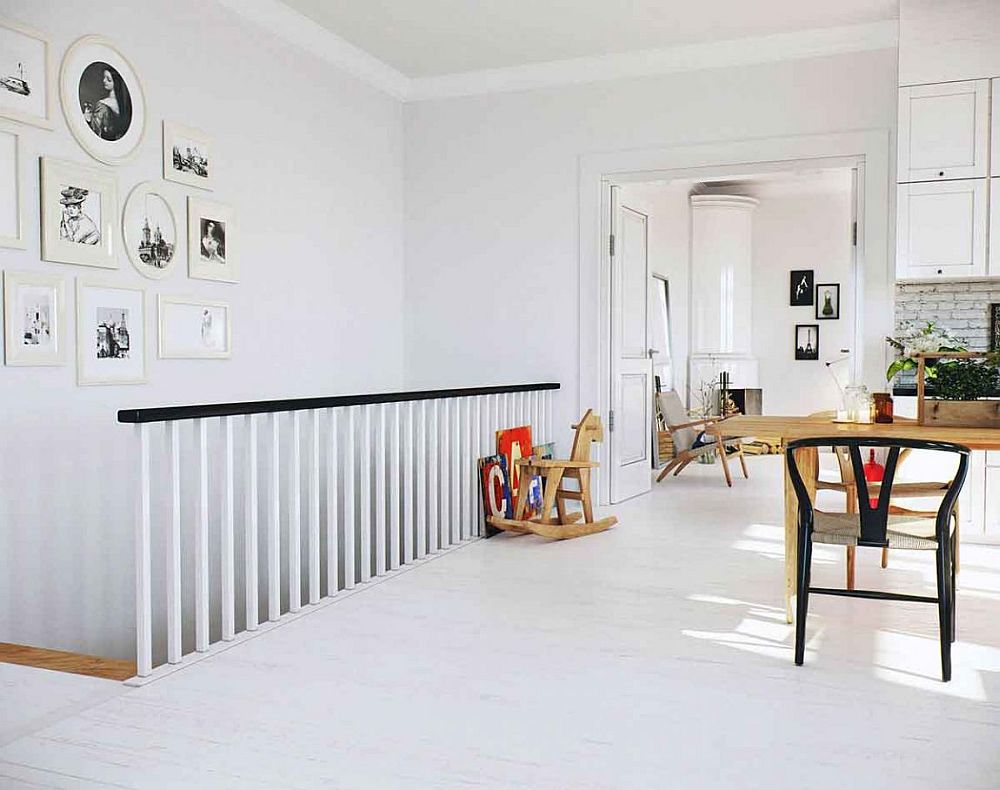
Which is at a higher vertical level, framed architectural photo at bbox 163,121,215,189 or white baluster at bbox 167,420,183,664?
framed architectural photo at bbox 163,121,215,189

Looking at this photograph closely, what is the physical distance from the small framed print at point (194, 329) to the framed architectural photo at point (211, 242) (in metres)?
0.16

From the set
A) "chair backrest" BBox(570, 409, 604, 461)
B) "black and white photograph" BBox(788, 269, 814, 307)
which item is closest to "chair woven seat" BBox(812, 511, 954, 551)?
"chair backrest" BBox(570, 409, 604, 461)

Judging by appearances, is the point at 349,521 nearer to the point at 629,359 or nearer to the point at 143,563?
the point at 143,563

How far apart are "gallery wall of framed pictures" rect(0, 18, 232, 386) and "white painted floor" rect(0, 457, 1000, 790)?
159cm

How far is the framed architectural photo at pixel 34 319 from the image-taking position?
372cm

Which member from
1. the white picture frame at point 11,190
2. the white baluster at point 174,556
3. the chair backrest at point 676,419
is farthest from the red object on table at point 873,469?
the white picture frame at point 11,190

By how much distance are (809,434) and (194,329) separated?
3026 millimetres

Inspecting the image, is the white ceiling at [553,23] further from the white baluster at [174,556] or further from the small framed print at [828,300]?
the small framed print at [828,300]

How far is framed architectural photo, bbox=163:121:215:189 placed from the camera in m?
4.58

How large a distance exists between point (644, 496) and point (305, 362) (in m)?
2.83

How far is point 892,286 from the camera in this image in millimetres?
5566

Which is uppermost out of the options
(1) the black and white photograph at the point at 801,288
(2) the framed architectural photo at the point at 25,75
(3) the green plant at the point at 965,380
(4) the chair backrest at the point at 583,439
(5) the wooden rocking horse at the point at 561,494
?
(2) the framed architectural photo at the point at 25,75

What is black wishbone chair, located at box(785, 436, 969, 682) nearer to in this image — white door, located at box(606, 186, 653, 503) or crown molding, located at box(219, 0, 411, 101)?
white door, located at box(606, 186, 653, 503)

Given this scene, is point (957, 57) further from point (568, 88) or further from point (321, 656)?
point (321, 656)
